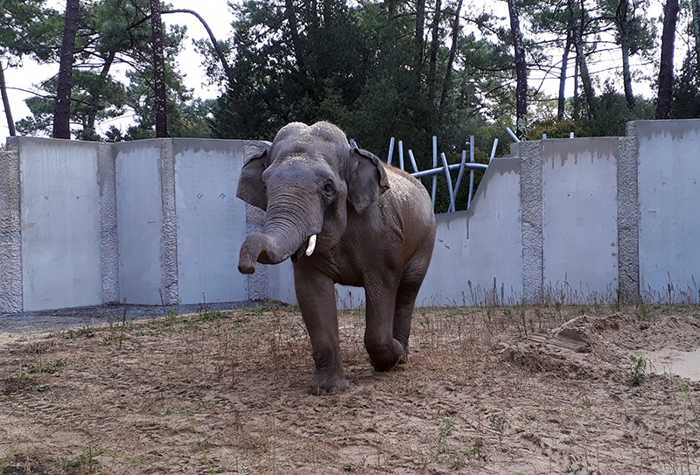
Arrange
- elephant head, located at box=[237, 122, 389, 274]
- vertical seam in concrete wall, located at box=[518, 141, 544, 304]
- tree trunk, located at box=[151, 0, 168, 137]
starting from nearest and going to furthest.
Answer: elephant head, located at box=[237, 122, 389, 274], vertical seam in concrete wall, located at box=[518, 141, 544, 304], tree trunk, located at box=[151, 0, 168, 137]

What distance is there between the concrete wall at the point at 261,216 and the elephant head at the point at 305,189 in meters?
6.96

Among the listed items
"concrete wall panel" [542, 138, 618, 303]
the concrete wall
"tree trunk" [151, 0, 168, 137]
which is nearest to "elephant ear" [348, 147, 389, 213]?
the concrete wall

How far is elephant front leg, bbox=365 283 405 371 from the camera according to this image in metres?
5.56

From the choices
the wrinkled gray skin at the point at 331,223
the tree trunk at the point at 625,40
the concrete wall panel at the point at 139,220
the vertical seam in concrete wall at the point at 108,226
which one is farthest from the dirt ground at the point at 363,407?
the tree trunk at the point at 625,40

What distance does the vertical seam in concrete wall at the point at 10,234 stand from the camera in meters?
12.5

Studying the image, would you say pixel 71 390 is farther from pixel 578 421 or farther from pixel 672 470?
pixel 672 470

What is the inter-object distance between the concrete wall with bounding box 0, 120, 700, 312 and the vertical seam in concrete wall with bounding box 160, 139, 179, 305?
0.06 feet

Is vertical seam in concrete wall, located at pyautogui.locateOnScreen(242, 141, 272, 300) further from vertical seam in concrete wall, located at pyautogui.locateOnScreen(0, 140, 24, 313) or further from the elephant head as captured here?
the elephant head

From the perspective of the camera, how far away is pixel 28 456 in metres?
4.27

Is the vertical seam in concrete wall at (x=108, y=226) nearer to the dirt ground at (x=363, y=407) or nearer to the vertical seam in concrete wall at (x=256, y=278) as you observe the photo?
the vertical seam in concrete wall at (x=256, y=278)

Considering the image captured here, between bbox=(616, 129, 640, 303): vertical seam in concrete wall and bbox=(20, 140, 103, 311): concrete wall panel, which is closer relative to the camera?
bbox=(616, 129, 640, 303): vertical seam in concrete wall

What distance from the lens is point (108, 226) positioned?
46.0 feet

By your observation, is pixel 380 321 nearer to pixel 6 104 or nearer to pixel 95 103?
pixel 95 103

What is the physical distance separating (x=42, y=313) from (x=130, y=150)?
332 centimetres
